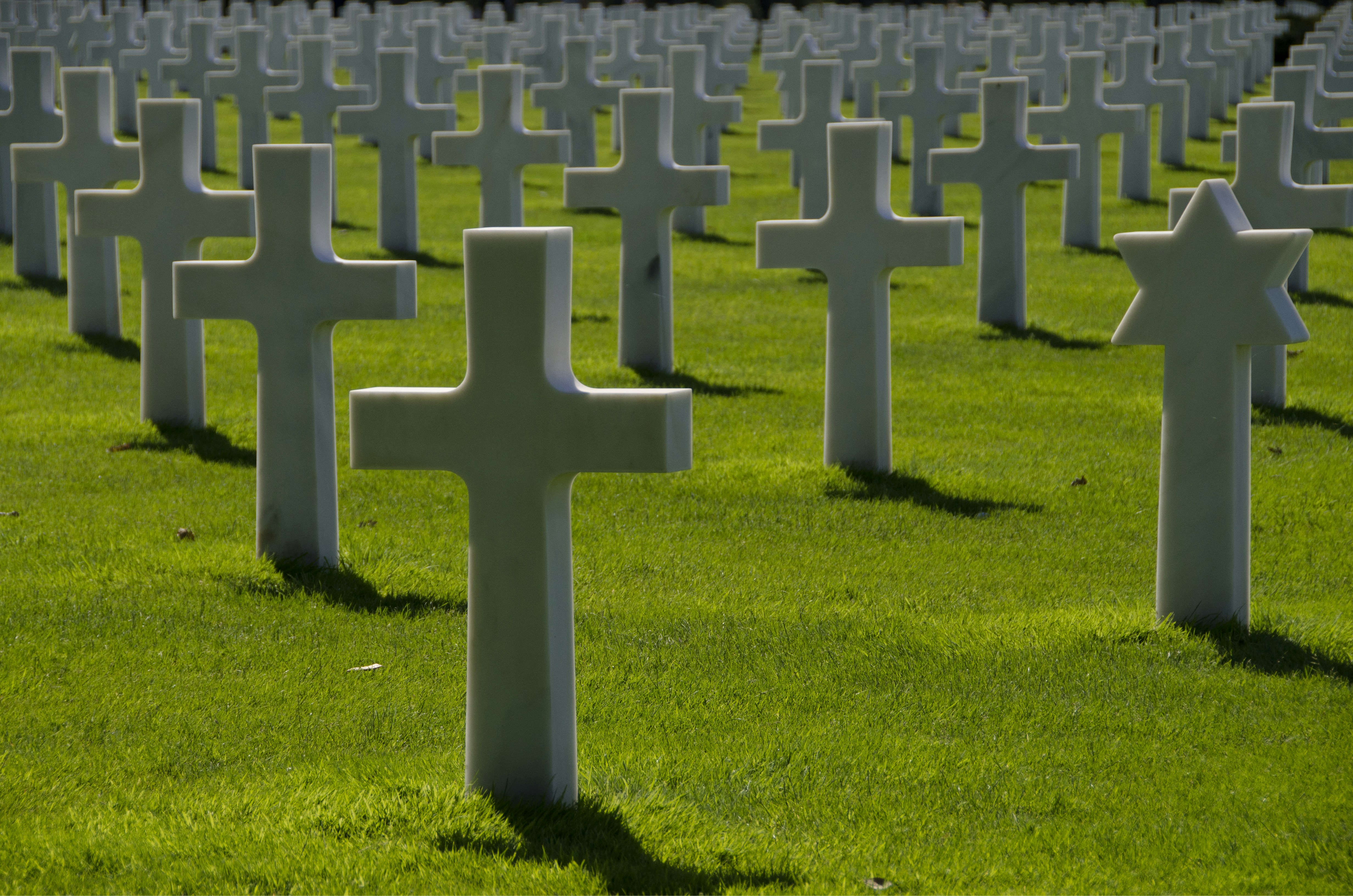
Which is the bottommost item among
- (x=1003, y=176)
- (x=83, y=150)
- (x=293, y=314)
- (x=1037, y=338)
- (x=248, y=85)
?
(x=1037, y=338)

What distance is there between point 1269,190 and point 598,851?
6.47m

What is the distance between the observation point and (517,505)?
3.96 m

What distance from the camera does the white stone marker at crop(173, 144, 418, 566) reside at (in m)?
5.86

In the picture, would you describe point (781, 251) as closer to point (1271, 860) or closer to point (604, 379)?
point (604, 379)

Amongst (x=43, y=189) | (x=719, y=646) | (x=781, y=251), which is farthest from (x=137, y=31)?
(x=719, y=646)

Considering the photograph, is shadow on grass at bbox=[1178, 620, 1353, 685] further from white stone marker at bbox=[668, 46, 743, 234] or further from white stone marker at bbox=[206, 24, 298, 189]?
white stone marker at bbox=[206, 24, 298, 189]

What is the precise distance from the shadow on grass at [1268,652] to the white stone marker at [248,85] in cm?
1277

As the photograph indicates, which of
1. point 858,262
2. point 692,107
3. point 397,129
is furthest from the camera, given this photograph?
point 692,107

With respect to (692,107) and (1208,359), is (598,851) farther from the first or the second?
(692,107)

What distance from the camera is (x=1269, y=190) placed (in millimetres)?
8805

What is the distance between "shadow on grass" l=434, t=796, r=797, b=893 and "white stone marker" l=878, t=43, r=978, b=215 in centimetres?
1266

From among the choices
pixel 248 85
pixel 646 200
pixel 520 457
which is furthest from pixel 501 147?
pixel 520 457

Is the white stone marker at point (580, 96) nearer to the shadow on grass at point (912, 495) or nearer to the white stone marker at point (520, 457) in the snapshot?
the shadow on grass at point (912, 495)

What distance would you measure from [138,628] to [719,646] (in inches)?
78.6
